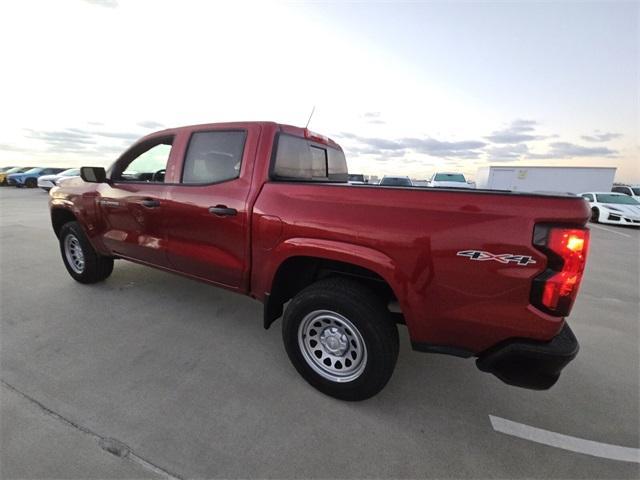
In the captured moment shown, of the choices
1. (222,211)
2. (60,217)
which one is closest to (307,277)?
(222,211)

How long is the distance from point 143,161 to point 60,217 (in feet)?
5.92

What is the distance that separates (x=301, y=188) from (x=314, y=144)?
116cm

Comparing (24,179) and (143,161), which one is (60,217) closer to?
(143,161)

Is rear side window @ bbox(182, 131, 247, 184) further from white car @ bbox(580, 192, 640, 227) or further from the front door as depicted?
white car @ bbox(580, 192, 640, 227)

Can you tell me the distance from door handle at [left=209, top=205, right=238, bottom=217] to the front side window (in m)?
1.08

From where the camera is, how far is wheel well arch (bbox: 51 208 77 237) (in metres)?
4.18

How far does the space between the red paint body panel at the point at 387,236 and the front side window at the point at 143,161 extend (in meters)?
0.35

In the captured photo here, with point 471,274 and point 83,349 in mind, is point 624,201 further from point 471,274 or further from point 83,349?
point 83,349

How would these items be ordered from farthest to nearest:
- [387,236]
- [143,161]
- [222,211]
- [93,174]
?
[143,161], [93,174], [222,211], [387,236]

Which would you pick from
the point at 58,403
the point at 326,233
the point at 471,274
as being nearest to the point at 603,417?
the point at 471,274

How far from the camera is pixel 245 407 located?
7.18ft

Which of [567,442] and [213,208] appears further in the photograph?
[213,208]

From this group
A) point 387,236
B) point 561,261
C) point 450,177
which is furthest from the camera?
point 450,177

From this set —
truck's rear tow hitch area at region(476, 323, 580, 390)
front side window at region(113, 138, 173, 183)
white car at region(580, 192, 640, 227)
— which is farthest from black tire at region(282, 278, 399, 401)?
white car at region(580, 192, 640, 227)
